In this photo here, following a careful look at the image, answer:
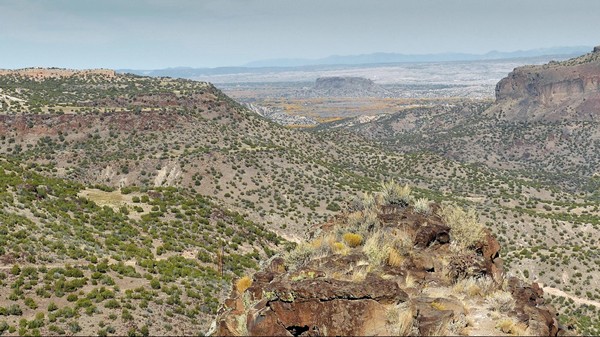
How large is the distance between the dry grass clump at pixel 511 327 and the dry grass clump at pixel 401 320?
2.80m

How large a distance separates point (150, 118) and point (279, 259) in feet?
215

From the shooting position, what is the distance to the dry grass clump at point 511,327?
12.6 meters

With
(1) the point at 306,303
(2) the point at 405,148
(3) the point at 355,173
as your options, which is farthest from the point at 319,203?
(2) the point at 405,148

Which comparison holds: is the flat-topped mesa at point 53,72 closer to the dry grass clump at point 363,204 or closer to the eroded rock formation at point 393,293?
the dry grass clump at point 363,204

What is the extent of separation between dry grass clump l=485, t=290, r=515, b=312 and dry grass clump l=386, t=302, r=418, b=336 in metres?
3.61

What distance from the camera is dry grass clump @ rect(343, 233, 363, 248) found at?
19266 mm

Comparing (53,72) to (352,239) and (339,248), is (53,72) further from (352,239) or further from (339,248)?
(339,248)

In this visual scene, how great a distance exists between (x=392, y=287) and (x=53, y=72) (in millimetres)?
114524

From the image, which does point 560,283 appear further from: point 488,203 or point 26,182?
point 26,182

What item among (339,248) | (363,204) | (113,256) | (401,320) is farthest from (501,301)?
(113,256)

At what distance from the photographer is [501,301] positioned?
1435 cm

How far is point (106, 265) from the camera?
25.7 m

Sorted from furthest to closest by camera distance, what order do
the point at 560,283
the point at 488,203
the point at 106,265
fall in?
the point at 488,203
the point at 560,283
the point at 106,265

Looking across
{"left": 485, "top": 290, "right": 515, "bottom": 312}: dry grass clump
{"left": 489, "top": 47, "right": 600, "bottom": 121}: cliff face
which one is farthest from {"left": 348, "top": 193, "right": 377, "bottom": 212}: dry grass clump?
{"left": 489, "top": 47, "right": 600, "bottom": 121}: cliff face
